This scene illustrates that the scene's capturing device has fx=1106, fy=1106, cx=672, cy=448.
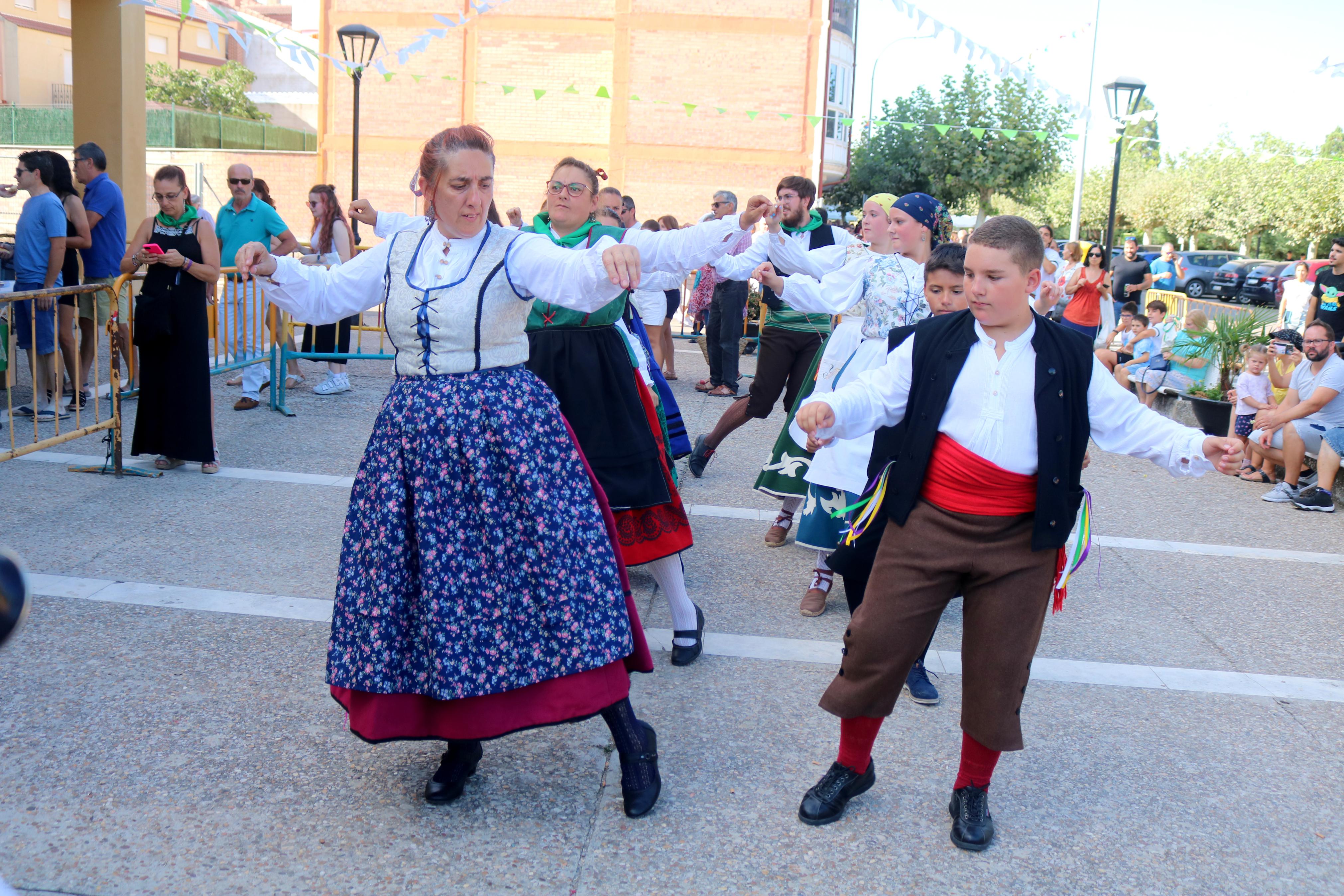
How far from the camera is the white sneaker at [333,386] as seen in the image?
382 inches

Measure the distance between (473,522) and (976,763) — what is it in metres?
1.56

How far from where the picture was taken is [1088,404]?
9.91 ft

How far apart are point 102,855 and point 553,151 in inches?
1117

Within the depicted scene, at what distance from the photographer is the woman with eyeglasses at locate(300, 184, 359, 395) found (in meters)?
9.23

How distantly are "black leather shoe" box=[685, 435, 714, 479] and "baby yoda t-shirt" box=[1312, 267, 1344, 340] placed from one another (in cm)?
657

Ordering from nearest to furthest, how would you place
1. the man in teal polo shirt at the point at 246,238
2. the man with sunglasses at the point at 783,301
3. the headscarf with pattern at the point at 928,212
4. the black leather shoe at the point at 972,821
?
1. the black leather shoe at the point at 972,821
2. the headscarf with pattern at the point at 928,212
3. the man with sunglasses at the point at 783,301
4. the man in teal polo shirt at the point at 246,238

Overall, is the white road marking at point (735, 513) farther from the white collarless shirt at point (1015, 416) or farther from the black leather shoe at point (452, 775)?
the black leather shoe at point (452, 775)

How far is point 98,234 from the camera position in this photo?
8336 millimetres

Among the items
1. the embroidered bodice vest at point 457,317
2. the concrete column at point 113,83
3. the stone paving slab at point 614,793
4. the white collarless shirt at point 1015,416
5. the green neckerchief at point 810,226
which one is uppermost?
the concrete column at point 113,83

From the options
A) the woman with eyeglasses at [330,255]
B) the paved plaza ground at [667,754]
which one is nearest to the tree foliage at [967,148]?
the woman with eyeglasses at [330,255]

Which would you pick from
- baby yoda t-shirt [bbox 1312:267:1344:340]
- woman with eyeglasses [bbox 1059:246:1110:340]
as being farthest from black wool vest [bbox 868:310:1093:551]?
woman with eyeglasses [bbox 1059:246:1110:340]

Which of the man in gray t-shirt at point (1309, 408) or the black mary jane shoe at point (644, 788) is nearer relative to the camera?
the black mary jane shoe at point (644, 788)

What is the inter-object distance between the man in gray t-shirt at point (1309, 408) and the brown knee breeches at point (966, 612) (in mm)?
5709

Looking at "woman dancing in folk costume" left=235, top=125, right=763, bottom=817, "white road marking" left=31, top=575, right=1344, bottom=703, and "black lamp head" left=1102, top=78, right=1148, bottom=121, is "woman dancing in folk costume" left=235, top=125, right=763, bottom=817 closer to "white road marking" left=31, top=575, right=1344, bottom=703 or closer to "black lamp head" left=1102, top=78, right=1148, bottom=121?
"white road marking" left=31, top=575, right=1344, bottom=703
